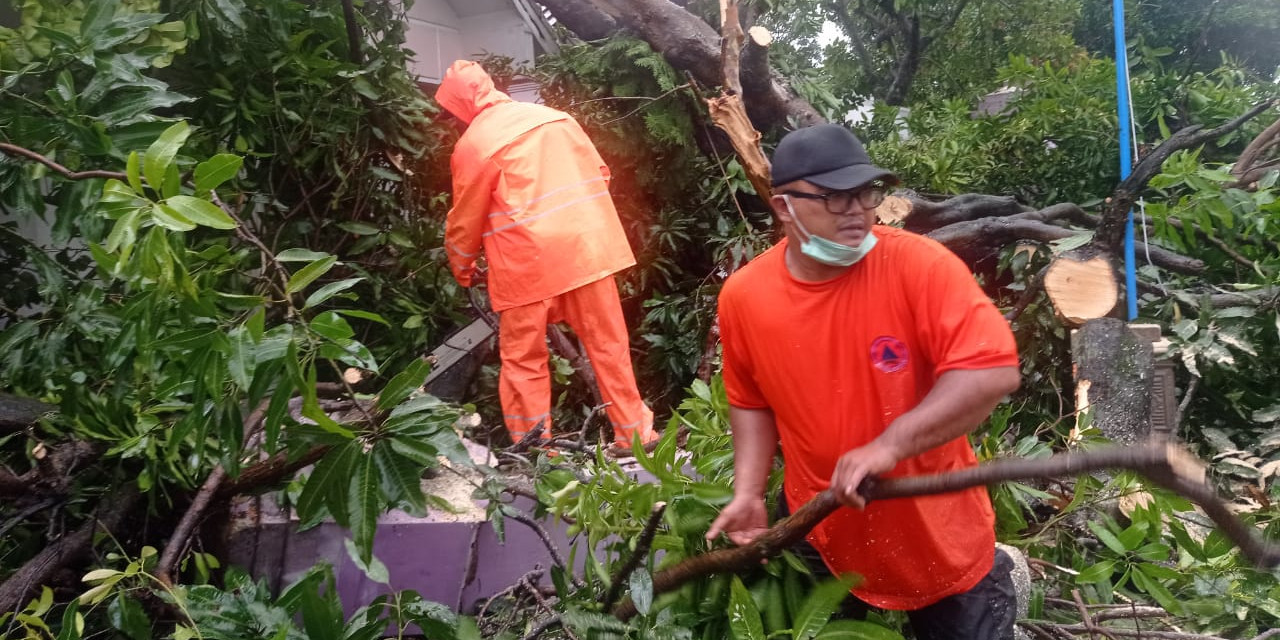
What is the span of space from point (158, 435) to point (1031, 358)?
3390mm

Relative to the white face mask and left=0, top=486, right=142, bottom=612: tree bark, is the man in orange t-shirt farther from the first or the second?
left=0, top=486, right=142, bottom=612: tree bark

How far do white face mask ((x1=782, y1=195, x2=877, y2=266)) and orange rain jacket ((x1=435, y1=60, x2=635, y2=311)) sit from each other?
2267 millimetres

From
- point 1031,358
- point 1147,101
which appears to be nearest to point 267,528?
point 1031,358

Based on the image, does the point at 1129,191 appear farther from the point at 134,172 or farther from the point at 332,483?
the point at 134,172

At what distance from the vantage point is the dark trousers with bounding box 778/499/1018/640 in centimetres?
181

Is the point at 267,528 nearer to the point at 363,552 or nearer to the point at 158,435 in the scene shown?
the point at 158,435

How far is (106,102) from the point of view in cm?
244

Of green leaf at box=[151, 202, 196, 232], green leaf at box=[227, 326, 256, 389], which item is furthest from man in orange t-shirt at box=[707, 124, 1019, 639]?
green leaf at box=[151, 202, 196, 232]

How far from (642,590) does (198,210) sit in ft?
4.05

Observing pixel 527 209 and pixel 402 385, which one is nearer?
pixel 402 385

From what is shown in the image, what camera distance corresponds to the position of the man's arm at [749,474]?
1.94 meters

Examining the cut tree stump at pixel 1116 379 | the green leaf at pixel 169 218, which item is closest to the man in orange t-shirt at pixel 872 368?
the green leaf at pixel 169 218

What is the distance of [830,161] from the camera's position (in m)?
1.73

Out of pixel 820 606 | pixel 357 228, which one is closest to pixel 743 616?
pixel 820 606
